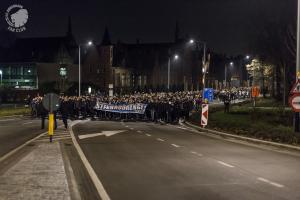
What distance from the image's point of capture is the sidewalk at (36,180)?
9727mm

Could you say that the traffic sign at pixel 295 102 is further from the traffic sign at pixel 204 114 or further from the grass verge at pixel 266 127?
the traffic sign at pixel 204 114

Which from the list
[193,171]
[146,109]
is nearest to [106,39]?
[146,109]

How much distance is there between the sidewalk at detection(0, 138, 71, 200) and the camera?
383 inches

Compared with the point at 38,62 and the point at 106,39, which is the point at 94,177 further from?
the point at 106,39

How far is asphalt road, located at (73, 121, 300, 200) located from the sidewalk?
3.28 ft

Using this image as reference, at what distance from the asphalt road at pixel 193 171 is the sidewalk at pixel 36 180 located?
3.28 ft

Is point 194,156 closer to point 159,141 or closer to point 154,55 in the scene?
point 159,141

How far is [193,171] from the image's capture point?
1389cm

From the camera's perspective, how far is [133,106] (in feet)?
149

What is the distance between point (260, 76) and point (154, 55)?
49337 mm

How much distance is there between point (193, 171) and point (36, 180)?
4.35m

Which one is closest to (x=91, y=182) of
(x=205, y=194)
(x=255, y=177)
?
(x=205, y=194)

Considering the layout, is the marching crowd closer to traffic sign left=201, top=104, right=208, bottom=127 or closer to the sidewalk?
traffic sign left=201, top=104, right=208, bottom=127

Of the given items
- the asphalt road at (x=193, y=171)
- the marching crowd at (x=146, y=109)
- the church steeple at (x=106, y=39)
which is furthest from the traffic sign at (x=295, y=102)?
the church steeple at (x=106, y=39)
